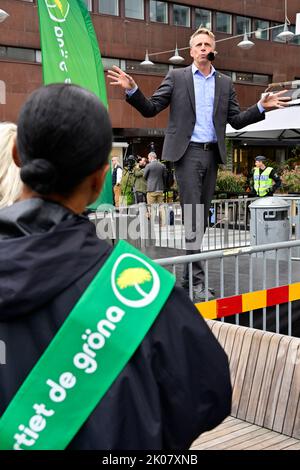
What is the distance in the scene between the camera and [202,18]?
32438 mm

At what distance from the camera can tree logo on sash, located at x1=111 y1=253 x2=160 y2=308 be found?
1.31m

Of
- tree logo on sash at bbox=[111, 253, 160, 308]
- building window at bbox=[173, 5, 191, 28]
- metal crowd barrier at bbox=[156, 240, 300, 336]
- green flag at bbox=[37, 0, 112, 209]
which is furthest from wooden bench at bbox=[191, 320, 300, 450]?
building window at bbox=[173, 5, 191, 28]

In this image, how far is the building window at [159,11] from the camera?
3058 cm

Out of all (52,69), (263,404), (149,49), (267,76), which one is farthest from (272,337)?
(267,76)

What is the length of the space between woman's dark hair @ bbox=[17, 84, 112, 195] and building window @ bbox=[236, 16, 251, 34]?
34.7 metres

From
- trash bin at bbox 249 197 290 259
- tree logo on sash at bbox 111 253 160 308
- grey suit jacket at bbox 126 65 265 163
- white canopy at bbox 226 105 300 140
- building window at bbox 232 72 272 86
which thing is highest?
building window at bbox 232 72 272 86

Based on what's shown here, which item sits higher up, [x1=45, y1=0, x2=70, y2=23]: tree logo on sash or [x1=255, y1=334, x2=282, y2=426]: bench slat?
[x1=45, y1=0, x2=70, y2=23]: tree logo on sash

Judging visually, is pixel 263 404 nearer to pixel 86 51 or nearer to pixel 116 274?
pixel 116 274

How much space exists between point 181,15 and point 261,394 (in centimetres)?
3097

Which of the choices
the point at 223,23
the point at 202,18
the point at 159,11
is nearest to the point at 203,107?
the point at 159,11

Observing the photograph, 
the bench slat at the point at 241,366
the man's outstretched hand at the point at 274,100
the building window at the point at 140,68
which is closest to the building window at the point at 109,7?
the building window at the point at 140,68

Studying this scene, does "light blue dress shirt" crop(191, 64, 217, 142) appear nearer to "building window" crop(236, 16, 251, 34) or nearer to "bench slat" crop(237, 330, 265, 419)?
"bench slat" crop(237, 330, 265, 419)

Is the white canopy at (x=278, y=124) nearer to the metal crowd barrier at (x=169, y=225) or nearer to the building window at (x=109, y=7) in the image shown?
the metal crowd barrier at (x=169, y=225)
